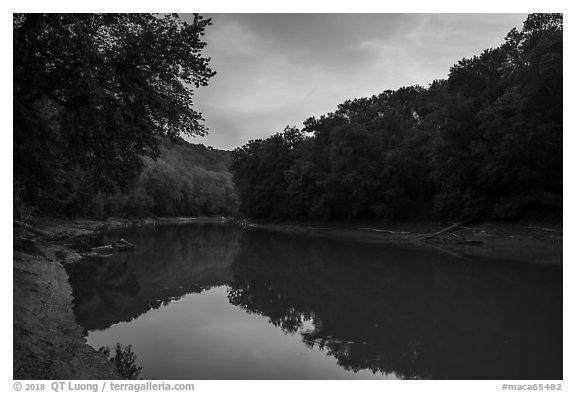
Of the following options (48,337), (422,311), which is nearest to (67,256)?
(48,337)

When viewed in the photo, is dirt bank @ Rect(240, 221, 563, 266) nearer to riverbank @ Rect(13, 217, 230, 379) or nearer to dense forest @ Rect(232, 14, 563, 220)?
dense forest @ Rect(232, 14, 563, 220)

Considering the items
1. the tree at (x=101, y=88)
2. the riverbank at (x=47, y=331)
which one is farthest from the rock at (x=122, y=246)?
the tree at (x=101, y=88)

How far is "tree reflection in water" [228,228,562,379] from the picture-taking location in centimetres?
866

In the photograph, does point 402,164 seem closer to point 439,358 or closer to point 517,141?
point 517,141

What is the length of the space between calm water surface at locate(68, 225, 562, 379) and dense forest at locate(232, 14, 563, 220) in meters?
12.0

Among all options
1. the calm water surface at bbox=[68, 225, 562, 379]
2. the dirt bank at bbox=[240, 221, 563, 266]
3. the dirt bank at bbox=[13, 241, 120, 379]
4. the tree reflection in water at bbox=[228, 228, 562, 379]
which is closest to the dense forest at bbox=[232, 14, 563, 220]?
the dirt bank at bbox=[240, 221, 563, 266]

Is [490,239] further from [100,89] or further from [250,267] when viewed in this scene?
[100,89]

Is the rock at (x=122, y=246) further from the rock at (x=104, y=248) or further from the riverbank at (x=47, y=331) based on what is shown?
the riverbank at (x=47, y=331)

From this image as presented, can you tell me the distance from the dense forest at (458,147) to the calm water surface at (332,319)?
1203 centimetres

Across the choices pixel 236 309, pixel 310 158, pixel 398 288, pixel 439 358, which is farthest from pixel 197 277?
pixel 310 158

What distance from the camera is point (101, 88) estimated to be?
36.7ft

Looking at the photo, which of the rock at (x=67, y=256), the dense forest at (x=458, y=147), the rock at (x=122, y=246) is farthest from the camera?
the rock at (x=122, y=246)

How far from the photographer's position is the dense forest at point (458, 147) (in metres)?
28.5

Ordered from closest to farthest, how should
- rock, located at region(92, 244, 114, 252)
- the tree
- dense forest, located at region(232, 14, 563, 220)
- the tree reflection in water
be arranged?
the tree reflection in water, the tree, rock, located at region(92, 244, 114, 252), dense forest, located at region(232, 14, 563, 220)
